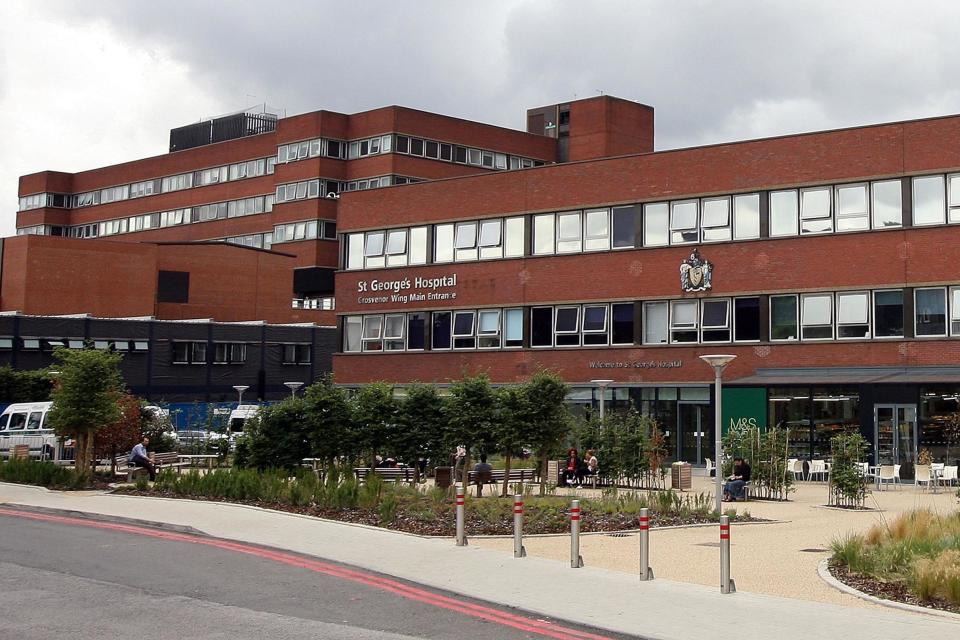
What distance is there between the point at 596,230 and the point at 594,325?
3850 millimetres

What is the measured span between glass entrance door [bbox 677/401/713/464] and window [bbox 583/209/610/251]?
7.22 meters

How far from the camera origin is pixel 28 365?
212 feet

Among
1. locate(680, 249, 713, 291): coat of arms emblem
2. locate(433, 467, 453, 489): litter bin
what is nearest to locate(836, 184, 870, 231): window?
Result: locate(680, 249, 713, 291): coat of arms emblem

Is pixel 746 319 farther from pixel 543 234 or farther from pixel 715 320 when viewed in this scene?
pixel 543 234

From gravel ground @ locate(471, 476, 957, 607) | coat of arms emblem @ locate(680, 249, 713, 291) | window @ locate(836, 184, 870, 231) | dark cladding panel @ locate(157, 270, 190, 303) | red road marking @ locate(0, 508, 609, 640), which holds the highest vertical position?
dark cladding panel @ locate(157, 270, 190, 303)

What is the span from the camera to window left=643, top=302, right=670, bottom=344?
144 ft

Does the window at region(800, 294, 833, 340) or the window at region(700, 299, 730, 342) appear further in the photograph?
the window at region(700, 299, 730, 342)

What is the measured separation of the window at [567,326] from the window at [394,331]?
829 centimetres

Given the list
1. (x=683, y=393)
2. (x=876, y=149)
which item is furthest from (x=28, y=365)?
(x=876, y=149)

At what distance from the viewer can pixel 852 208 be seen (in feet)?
130

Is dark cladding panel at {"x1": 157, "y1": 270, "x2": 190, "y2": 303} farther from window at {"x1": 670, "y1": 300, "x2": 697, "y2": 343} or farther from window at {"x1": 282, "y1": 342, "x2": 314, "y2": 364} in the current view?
window at {"x1": 670, "y1": 300, "x2": 697, "y2": 343}

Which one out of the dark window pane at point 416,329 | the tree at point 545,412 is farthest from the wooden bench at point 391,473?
the dark window pane at point 416,329

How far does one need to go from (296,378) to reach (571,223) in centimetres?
3584

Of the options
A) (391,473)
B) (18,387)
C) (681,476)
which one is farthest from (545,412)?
(18,387)
